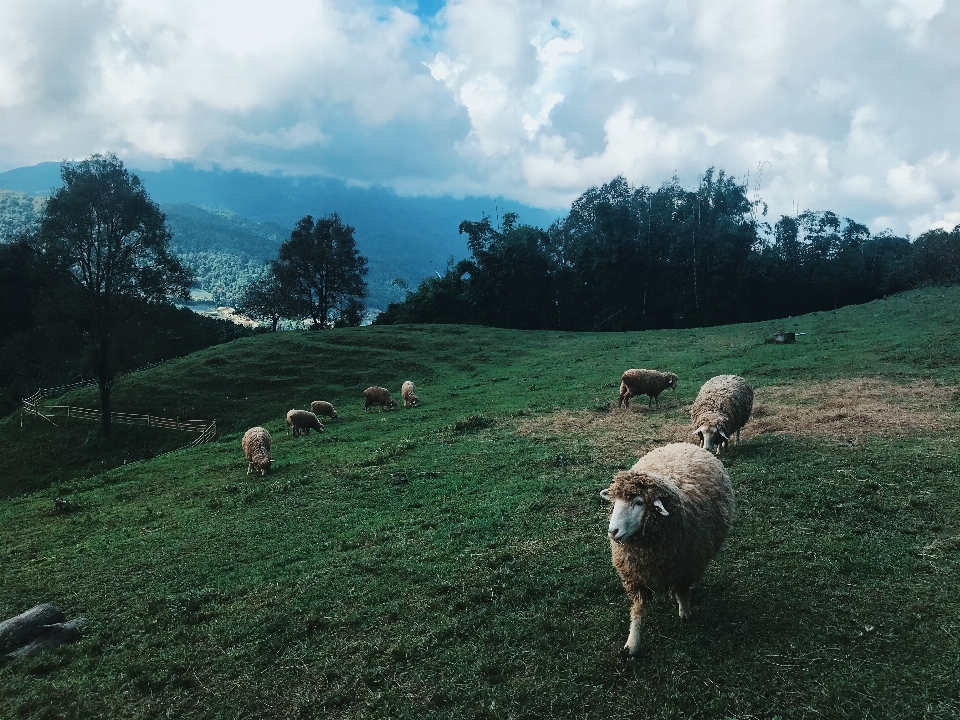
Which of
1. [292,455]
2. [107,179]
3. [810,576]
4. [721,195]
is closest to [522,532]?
[810,576]

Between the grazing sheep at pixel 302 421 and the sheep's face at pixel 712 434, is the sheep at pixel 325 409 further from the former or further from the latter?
the sheep's face at pixel 712 434

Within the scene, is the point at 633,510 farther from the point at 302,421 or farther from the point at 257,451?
the point at 302,421

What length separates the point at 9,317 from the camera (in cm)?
5884

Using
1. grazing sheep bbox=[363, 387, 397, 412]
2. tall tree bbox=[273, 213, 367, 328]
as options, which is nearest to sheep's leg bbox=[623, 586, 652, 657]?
grazing sheep bbox=[363, 387, 397, 412]

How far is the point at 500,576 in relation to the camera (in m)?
9.79

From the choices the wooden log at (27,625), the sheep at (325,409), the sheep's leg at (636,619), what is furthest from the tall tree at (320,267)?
the sheep's leg at (636,619)

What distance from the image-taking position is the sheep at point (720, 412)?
1534 centimetres

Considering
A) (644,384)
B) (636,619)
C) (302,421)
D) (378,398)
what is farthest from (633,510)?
(378,398)

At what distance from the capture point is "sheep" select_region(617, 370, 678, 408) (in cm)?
2288

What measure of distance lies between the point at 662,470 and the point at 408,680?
5023 millimetres

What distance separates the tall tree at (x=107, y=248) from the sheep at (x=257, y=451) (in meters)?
15.7

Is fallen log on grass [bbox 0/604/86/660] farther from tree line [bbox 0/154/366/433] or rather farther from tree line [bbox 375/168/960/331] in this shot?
tree line [bbox 375/168/960/331]

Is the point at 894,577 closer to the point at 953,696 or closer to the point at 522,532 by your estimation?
the point at 953,696

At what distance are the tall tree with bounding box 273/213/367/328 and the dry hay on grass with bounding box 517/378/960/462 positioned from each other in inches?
1981
